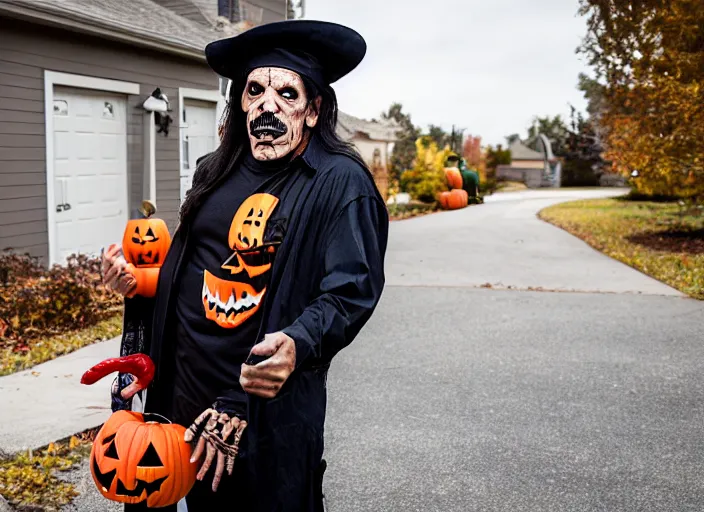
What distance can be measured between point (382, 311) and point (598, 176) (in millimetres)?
43290

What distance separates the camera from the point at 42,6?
885 cm

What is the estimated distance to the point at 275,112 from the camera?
6.86 feet

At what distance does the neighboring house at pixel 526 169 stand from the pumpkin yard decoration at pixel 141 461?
4602cm

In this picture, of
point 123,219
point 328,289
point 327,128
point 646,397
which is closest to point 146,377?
point 328,289

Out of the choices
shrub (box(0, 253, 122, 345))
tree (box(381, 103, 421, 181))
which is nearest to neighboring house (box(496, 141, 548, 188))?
tree (box(381, 103, 421, 181))

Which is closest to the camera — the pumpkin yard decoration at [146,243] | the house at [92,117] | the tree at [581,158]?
the pumpkin yard decoration at [146,243]

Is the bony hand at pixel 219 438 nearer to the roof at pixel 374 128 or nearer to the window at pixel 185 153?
the window at pixel 185 153

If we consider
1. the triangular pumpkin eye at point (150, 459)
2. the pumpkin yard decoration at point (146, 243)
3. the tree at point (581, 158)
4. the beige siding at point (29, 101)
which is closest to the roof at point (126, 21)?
the beige siding at point (29, 101)

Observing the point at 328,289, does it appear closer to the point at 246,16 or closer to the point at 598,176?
the point at 246,16

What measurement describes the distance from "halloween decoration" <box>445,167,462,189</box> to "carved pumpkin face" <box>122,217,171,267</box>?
1209 millimetres

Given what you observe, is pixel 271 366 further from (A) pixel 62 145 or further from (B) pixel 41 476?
(A) pixel 62 145

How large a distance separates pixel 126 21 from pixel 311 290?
9408 mm

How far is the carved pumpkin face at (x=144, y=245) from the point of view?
2.70 metres

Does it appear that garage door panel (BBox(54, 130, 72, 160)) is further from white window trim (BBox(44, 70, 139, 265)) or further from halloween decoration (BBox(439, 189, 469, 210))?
halloween decoration (BBox(439, 189, 469, 210))
